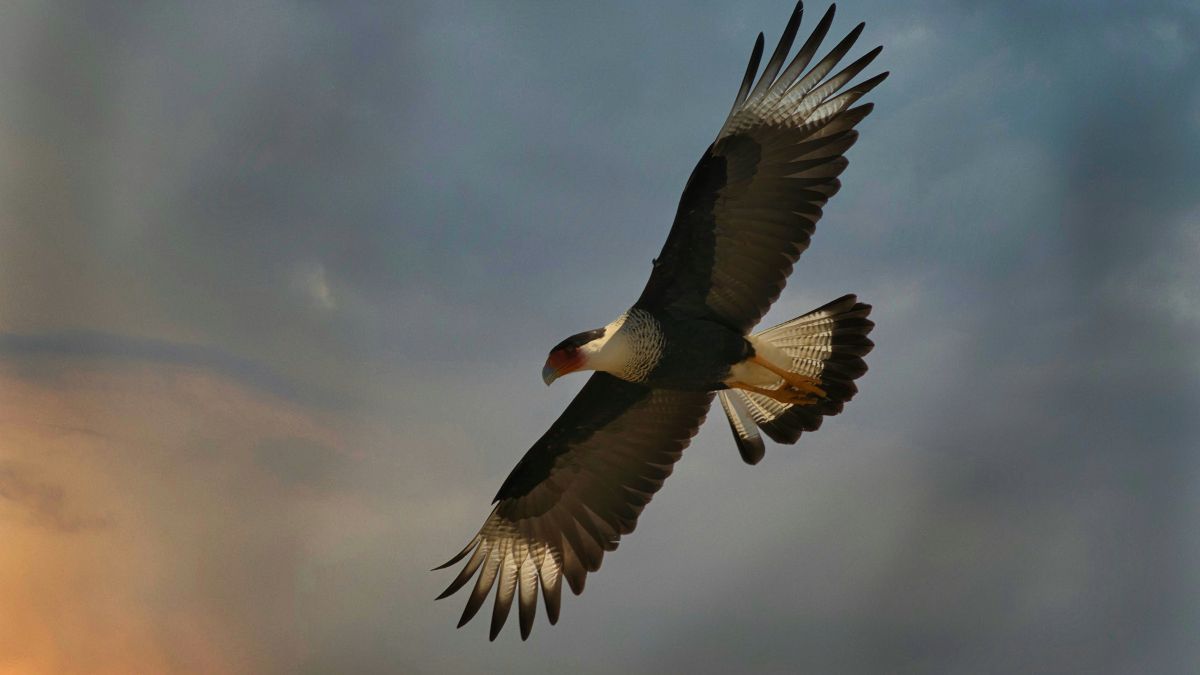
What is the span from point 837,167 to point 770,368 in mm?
1465

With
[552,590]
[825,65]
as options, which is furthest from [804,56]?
[552,590]

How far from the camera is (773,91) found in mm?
7230

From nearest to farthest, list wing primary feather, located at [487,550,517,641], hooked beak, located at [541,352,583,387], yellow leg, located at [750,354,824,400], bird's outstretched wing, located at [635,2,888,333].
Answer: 1. hooked beak, located at [541,352,583,387]
2. bird's outstretched wing, located at [635,2,888,333]
3. yellow leg, located at [750,354,824,400]
4. wing primary feather, located at [487,550,517,641]

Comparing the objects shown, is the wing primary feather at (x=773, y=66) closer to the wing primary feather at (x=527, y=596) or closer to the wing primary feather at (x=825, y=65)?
the wing primary feather at (x=825, y=65)

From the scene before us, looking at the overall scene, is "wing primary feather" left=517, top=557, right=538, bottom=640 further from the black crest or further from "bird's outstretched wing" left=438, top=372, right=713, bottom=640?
the black crest

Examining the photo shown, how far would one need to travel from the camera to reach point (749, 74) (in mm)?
7129

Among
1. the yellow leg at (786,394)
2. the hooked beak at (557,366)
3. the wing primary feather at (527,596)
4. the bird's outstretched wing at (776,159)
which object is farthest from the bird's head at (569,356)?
the wing primary feather at (527,596)

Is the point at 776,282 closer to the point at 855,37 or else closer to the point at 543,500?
the point at 855,37

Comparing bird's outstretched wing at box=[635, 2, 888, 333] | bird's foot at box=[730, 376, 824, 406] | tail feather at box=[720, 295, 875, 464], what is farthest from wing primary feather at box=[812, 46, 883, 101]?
bird's foot at box=[730, 376, 824, 406]

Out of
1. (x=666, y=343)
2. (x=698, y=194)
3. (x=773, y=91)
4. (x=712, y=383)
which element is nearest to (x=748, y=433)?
(x=712, y=383)

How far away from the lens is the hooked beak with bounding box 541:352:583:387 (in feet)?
22.9

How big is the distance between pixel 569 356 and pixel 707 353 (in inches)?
40.3

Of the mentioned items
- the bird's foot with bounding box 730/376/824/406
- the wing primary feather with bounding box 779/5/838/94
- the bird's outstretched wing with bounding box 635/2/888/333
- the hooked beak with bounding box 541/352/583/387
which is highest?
the wing primary feather with bounding box 779/5/838/94

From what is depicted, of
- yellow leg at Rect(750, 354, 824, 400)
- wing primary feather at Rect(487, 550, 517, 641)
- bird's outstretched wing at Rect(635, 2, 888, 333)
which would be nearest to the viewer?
bird's outstretched wing at Rect(635, 2, 888, 333)
